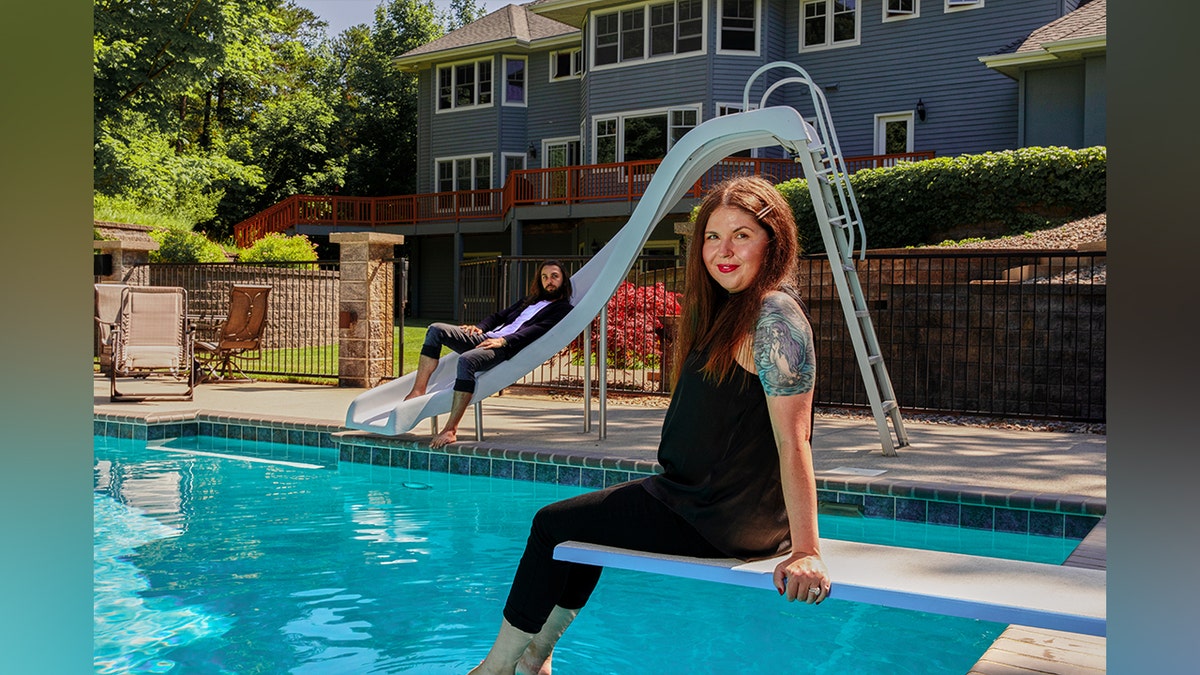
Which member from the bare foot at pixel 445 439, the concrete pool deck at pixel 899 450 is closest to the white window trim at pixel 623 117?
the concrete pool deck at pixel 899 450

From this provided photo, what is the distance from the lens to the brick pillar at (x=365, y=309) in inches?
444

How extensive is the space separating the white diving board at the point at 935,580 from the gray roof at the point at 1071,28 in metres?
16.0

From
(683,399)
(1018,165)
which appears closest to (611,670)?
(683,399)

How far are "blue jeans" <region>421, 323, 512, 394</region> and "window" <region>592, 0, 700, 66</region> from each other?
1518cm

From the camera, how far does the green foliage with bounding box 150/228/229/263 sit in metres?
18.0

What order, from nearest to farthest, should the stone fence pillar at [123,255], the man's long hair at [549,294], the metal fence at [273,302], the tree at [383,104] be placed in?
the man's long hair at [549,294], the stone fence pillar at [123,255], the metal fence at [273,302], the tree at [383,104]

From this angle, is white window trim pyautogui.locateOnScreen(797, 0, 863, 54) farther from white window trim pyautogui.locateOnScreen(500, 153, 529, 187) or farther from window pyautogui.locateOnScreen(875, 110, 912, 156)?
white window trim pyautogui.locateOnScreen(500, 153, 529, 187)

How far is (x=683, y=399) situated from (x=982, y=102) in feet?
59.3

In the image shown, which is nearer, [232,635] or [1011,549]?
[232,635]

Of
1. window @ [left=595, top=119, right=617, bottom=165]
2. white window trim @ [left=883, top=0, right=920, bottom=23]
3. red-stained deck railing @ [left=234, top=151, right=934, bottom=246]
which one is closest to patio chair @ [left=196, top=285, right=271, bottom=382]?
red-stained deck railing @ [left=234, top=151, right=934, bottom=246]

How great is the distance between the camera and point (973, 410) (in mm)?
9203

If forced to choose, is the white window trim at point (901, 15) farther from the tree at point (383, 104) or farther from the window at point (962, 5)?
the tree at point (383, 104)

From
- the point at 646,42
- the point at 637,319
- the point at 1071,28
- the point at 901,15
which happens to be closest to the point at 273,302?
the point at 637,319

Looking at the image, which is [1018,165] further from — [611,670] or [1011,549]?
[611,670]
